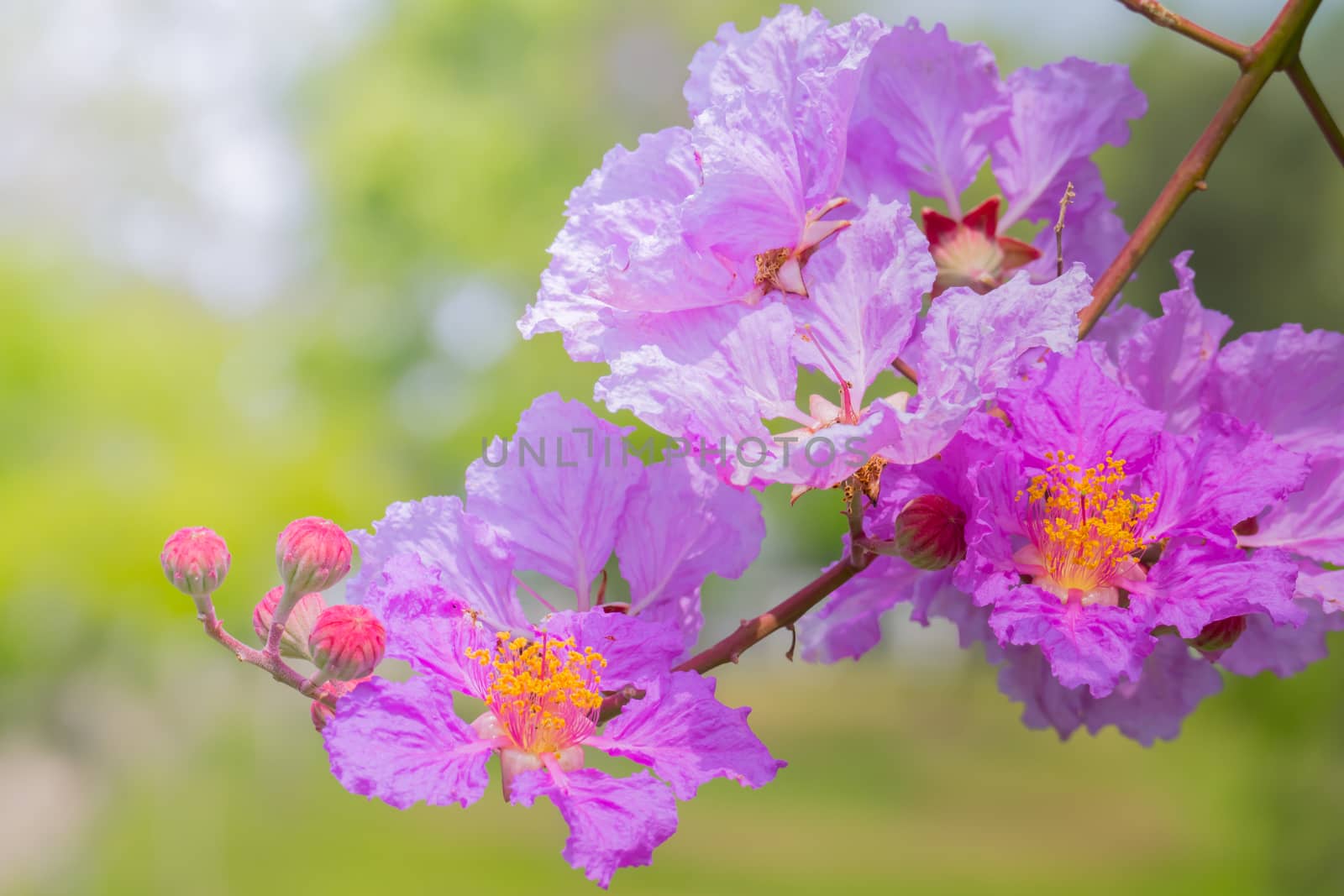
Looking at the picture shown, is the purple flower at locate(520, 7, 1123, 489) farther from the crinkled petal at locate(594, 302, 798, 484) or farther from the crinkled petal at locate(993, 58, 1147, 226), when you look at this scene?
the crinkled petal at locate(993, 58, 1147, 226)

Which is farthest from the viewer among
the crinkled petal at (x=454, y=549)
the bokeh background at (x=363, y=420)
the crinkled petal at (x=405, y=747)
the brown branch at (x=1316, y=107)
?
the bokeh background at (x=363, y=420)

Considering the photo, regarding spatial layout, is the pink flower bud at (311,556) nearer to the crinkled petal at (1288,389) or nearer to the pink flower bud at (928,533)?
the pink flower bud at (928,533)

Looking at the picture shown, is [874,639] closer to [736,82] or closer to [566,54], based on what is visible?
[736,82]

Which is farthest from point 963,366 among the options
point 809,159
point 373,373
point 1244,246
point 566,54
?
point 566,54

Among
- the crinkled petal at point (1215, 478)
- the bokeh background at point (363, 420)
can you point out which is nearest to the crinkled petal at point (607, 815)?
the crinkled petal at point (1215, 478)

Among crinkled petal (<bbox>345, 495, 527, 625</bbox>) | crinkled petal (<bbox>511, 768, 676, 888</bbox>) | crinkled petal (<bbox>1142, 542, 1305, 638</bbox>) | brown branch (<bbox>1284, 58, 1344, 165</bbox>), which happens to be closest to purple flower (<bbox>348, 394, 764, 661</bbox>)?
crinkled petal (<bbox>345, 495, 527, 625</bbox>)

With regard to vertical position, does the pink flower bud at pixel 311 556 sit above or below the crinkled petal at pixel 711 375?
below

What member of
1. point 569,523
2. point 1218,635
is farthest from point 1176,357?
point 569,523
